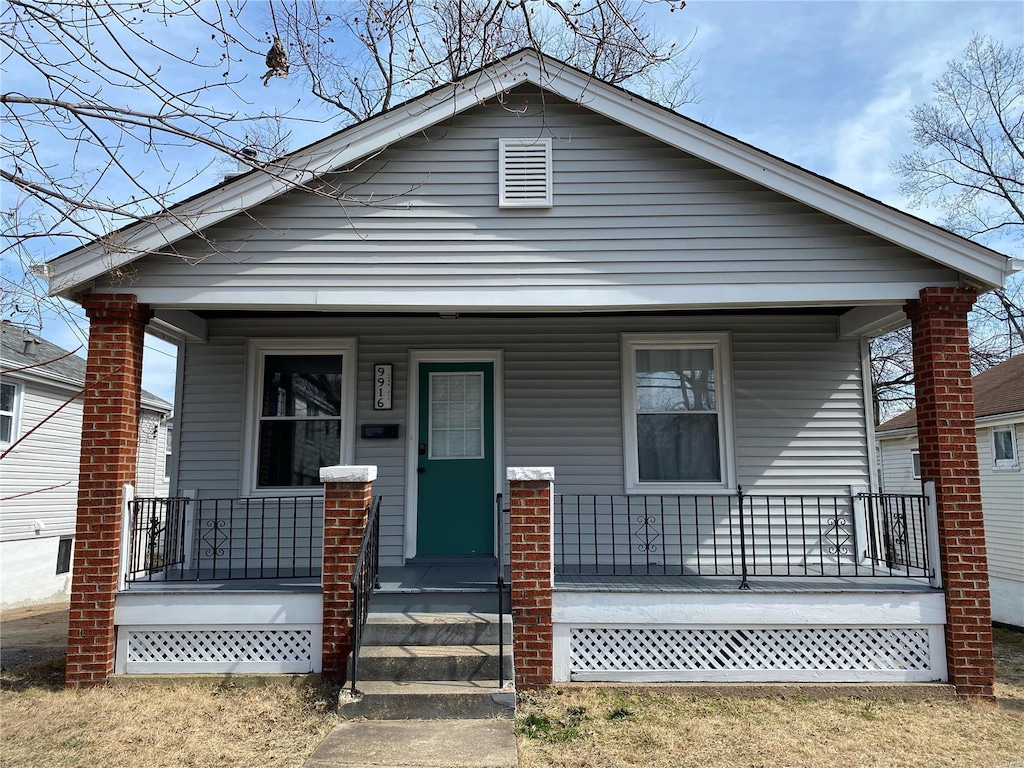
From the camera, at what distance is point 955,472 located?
564cm

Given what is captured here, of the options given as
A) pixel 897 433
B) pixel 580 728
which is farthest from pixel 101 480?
pixel 897 433

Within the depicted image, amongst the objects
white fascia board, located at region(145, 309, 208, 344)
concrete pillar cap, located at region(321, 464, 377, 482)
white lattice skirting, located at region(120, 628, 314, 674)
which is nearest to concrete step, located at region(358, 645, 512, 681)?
white lattice skirting, located at region(120, 628, 314, 674)

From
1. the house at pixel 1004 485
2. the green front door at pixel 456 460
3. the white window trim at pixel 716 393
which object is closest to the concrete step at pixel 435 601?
the green front door at pixel 456 460

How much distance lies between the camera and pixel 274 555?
7340mm

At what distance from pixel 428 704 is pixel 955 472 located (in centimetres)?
450

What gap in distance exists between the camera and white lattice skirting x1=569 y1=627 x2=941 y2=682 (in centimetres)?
556

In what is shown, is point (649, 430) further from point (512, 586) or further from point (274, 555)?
point (274, 555)

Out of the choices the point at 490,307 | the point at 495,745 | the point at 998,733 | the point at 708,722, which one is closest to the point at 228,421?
the point at 490,307

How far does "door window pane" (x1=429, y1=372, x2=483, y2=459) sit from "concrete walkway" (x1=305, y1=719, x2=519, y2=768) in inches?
126

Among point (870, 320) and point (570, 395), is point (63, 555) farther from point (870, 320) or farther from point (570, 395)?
point (870, 320)

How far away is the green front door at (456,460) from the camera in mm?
7352

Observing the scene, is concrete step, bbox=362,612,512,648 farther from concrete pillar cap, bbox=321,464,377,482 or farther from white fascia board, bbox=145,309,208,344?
white fascia board, bbox=145,309,208,344

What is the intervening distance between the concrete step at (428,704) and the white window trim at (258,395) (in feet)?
9.76

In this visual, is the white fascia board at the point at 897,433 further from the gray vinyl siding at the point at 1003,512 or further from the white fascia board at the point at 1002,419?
the white fascia board at the point at 1002,419
